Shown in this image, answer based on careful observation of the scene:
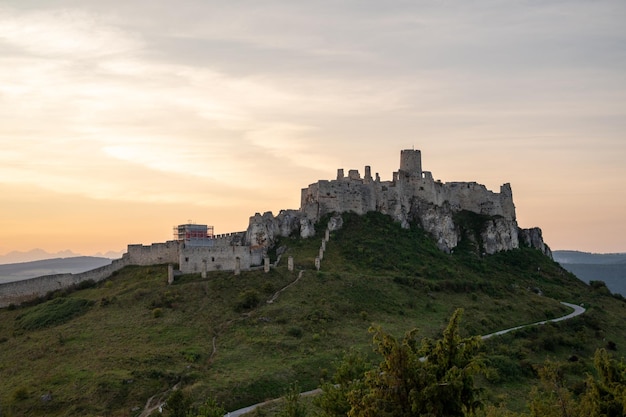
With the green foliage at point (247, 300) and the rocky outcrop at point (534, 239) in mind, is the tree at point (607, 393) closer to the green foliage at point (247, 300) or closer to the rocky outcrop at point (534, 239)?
the green foliage at point (247, 300)

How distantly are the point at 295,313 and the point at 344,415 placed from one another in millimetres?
32229

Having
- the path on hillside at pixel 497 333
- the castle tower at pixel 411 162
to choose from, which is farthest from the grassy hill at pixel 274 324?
the castle tower at pixel 411 162

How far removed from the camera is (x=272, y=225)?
8475 centimetres

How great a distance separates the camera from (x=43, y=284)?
7725 centimetres

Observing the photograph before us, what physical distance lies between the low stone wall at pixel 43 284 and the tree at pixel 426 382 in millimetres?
62959

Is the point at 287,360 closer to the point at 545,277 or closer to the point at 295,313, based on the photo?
the point at 295,313

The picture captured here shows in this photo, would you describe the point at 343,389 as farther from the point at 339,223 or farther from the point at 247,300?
the point at 339,223

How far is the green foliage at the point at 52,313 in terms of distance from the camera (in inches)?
2585

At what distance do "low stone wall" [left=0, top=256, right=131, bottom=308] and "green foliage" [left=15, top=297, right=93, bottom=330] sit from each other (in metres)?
5.29

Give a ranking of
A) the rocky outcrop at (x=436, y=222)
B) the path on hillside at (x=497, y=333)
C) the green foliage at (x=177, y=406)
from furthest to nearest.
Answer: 1. the rocky outcrop at (x=436, y=222)
2. the path on hillside at (x=497, y=333)
3. the green foliage at (x=177, y=406)

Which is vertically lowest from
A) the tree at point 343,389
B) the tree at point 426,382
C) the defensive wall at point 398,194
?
the tree at point 343,389

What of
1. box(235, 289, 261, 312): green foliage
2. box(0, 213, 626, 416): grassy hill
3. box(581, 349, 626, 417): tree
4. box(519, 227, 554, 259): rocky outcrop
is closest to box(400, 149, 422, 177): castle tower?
box(0, 213, 626, 416): grassy hill

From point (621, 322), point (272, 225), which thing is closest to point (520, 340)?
point (621, 322)

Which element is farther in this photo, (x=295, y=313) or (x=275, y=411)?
(x=295, y=313)
